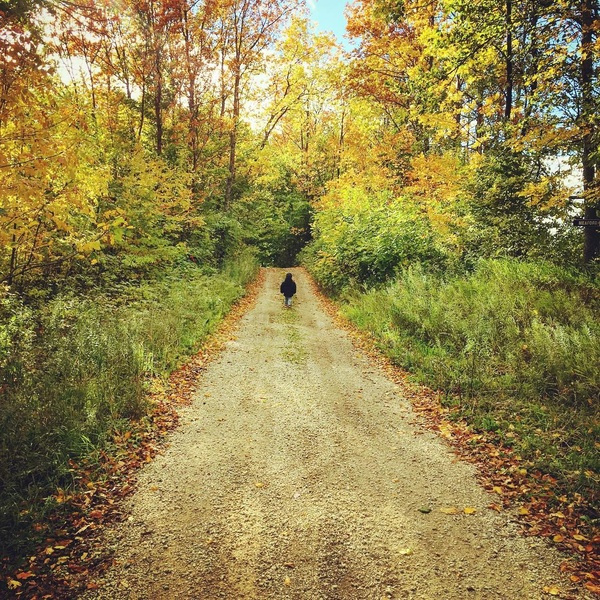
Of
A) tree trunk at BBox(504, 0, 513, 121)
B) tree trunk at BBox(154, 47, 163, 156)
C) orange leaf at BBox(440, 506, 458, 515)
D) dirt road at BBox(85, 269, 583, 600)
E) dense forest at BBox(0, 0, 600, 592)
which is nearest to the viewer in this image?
dirt road at BBox(85, 269, 583, 600)

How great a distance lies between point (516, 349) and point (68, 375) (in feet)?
26.7

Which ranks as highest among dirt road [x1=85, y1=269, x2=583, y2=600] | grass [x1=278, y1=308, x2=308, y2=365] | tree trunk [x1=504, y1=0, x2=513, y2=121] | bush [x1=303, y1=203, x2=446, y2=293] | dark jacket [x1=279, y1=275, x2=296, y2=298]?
tree trunk [x1=504, y1=0, x2=513, y2=121]

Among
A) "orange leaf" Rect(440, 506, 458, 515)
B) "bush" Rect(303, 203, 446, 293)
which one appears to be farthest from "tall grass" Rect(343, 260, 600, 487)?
"bush" Rect(303, 203, 446, 293)

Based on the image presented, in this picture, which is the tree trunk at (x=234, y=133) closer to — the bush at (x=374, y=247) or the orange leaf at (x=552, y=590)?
the bush at (x=374, y=247)

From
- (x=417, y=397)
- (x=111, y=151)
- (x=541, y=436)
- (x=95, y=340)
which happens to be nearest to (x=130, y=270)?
(x=111, y=151)

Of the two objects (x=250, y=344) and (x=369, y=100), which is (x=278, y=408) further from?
(x=369, y=100)

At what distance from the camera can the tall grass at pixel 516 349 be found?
228 inches

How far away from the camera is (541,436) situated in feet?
18.9

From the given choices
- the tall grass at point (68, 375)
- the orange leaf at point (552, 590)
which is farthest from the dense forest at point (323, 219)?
the orange leaf at point (552, 590)

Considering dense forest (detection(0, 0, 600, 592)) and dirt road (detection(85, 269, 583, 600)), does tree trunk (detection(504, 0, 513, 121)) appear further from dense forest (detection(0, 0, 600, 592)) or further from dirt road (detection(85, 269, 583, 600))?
dirt road (detection(85, 269, 583, 600))

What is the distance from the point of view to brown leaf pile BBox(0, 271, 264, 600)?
356 centimetres

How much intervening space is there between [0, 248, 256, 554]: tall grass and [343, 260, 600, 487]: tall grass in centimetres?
570

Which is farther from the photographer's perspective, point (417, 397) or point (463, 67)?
point (463, 67)

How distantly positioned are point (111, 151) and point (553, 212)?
43.9 ft
